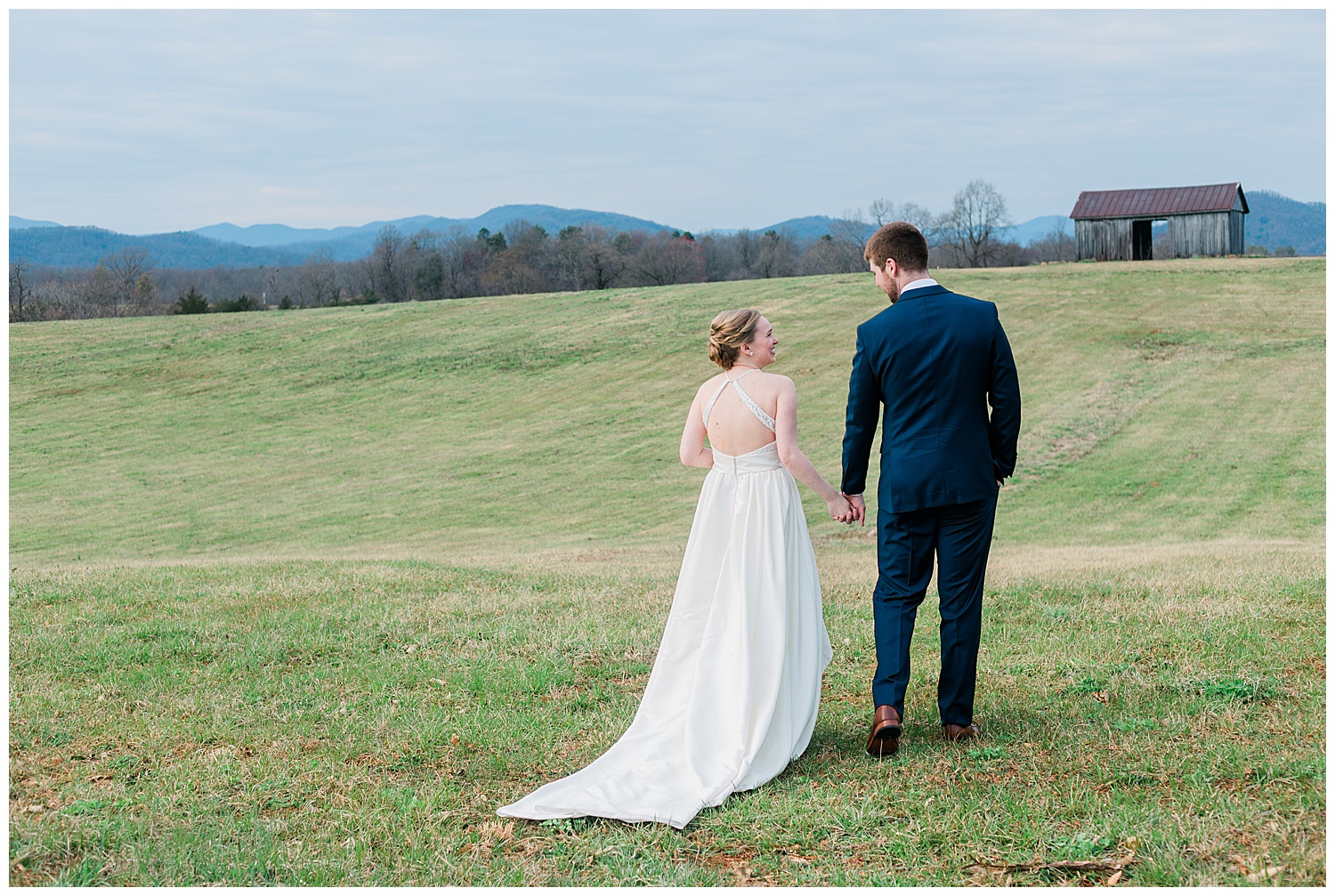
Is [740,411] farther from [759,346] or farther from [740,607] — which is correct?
[740,607]

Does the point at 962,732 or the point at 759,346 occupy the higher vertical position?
the point at 759,346

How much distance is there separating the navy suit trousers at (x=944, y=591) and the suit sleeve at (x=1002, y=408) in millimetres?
246

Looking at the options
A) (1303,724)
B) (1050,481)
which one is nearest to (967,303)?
(1303,724)

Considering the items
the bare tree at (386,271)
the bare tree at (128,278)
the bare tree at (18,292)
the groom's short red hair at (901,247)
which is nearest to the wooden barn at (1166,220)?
the groom's short red hair at (901,247)

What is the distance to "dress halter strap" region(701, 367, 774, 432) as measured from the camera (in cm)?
521

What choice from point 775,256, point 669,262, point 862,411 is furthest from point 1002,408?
point 775,256

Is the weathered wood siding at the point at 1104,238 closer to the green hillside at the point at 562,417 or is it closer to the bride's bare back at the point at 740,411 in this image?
the green hillside at the point at 562,417

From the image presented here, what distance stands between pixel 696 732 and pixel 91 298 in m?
83.8

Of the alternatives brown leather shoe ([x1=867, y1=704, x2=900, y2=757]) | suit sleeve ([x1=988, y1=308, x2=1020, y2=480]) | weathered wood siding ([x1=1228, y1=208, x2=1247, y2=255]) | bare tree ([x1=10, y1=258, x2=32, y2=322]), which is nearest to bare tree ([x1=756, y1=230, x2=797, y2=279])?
weathered wood siding ([x1=1228, y1=208, x2=1247, y2=255])

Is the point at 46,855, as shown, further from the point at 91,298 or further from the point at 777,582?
the point at 91,298

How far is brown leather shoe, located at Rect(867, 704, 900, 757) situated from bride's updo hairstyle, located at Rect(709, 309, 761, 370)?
1.88 m

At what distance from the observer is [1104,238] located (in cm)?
5675

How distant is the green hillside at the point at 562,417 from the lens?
71.8 feet

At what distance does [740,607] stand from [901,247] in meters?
1.98
